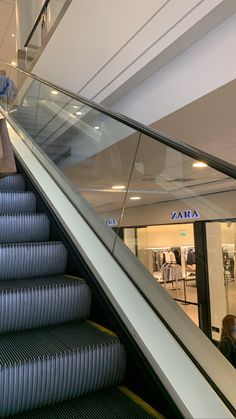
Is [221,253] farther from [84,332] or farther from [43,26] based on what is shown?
[43,26]

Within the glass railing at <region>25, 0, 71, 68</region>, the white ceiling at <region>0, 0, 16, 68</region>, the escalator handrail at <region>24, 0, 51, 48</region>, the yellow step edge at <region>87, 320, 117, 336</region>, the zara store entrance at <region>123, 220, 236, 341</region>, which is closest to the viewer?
the yellow step edge at <region>87, 320, 117, 336</region>

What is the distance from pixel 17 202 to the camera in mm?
3240

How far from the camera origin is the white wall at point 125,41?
9.21 feet

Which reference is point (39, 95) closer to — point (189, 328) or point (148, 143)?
point (148, 143)

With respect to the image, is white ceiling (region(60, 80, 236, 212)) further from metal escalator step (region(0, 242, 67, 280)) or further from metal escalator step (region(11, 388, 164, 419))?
metal escalator step (region(11, 388, 164, 419))

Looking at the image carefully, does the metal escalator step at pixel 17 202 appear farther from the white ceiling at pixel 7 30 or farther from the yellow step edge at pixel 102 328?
the white ceiling at pixel 7 30

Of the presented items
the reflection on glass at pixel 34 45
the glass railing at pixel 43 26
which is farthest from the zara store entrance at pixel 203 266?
the reflection on glass at pixel 34 45

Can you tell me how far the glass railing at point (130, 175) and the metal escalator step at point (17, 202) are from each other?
0.43 m

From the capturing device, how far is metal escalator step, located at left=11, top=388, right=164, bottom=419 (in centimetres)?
146

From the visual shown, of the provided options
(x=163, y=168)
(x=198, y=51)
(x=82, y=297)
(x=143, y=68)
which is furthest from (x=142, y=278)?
(x=143, y=68)

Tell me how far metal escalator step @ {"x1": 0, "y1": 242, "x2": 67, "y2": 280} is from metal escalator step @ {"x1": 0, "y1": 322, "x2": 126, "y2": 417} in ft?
2.01

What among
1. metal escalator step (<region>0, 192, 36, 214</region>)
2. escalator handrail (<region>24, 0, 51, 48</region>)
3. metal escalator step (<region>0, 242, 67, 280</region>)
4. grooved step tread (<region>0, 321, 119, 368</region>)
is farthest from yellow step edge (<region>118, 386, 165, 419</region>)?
escalator handrail (<region>24, 0, 51, 48</region>)

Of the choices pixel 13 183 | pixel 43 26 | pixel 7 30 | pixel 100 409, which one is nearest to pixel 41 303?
pixel 100 409

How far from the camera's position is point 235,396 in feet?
4.53
